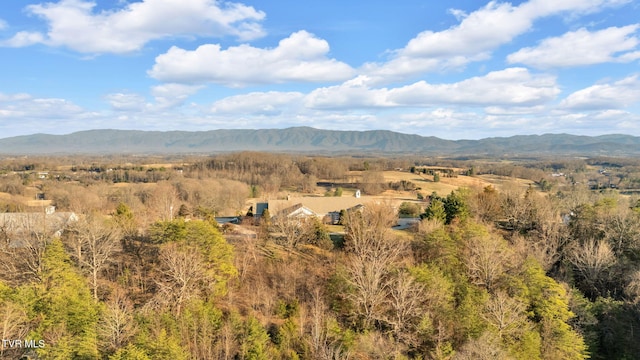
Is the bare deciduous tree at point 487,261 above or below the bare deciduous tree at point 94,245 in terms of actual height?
below

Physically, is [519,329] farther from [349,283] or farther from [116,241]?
[116,241]

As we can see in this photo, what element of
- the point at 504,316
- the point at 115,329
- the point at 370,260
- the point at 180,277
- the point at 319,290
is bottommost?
the point at 504,316

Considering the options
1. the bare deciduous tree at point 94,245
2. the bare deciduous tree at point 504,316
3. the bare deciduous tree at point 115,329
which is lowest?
the bare deciduous tree at point 504,316

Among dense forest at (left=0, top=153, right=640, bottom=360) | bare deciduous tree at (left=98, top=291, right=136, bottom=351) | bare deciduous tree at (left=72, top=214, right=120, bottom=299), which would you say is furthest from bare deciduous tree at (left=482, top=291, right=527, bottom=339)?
bare deciduous tree at (left=72, top=214, right=120, bottom=299)

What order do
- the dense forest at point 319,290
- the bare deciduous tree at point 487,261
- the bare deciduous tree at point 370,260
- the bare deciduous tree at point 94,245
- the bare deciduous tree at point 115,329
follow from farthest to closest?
the bare deciduous tree at point 487,261
the bare deciduous tree at point 94,245
the bare deciduous tree at point 370,260
the dense forest at point 319,290
the bare deciduous tree at point 115,329

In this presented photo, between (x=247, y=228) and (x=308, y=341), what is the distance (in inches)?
895

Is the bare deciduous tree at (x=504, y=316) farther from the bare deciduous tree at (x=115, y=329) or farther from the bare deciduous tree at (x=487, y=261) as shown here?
the bare deciduous tree at (x=115, y=329)

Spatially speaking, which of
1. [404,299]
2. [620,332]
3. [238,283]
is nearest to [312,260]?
[238,283]

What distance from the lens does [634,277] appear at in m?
29.3

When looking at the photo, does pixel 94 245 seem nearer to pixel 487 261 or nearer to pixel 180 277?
pixel 180 277

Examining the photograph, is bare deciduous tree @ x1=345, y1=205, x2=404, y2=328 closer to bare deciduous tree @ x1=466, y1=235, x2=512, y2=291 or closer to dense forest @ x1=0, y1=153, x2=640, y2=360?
dense forest @ x1=0, y1=153, x2=640, y2=360

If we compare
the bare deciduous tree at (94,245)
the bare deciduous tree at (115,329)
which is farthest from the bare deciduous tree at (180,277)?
the bare deciduous tree at (94,245)

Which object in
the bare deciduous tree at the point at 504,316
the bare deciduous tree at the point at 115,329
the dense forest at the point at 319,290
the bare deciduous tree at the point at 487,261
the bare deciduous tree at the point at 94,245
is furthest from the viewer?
the bare deciduous tree at the point at 487,261

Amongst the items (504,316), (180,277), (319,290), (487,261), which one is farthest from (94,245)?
(487,261)
